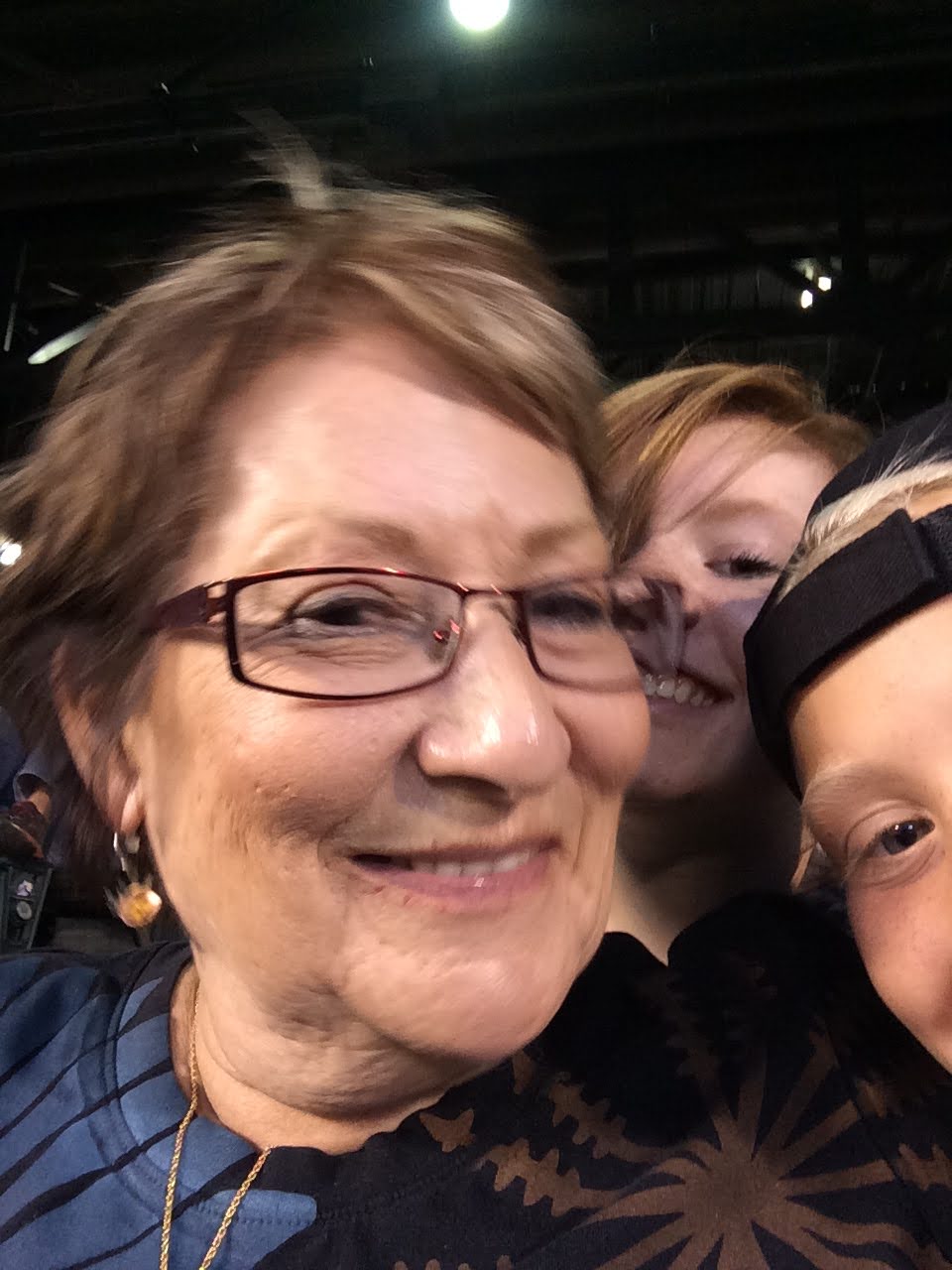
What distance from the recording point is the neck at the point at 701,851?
1.01 m

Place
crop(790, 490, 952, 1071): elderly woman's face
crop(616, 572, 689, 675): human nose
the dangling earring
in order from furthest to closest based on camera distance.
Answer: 1. crop(616, 572, 689, 675): human nose
2. the dangling earring
3. crop(790, 490, 952, 1071): elderly woman's face

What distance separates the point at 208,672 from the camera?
59 centimetres

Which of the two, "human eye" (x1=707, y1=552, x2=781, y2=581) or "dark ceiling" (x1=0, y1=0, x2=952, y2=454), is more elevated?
"dark ceiling" (x1=0, y1=0, x2=952, y2=454)

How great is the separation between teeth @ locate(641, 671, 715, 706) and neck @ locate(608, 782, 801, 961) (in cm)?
10

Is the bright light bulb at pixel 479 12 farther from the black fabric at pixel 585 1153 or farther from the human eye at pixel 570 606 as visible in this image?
the black fabric at pixel 585 1153

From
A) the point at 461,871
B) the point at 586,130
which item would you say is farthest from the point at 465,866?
the point at 586,130

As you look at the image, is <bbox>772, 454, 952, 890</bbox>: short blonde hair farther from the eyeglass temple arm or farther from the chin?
the eyeglass temple arm

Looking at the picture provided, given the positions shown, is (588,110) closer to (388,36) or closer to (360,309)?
→ (388,36)

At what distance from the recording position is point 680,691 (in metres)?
1.01

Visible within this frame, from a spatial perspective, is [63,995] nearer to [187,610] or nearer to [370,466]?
[187,610]

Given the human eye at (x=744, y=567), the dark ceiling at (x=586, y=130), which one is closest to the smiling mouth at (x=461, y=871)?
the human eye at (x=744, y=567)

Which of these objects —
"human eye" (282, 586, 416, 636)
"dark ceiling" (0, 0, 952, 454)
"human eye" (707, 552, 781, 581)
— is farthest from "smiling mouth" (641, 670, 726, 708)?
"dark ceiling" (0, 0, 952, 454)

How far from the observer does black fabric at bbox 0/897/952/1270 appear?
0.63 m

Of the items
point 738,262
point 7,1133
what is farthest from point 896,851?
→ point 738,262
